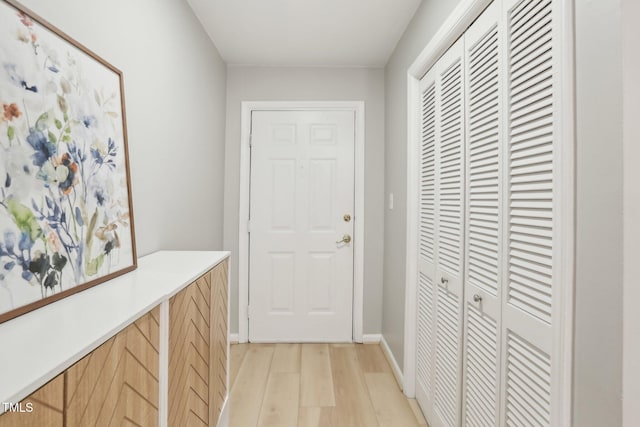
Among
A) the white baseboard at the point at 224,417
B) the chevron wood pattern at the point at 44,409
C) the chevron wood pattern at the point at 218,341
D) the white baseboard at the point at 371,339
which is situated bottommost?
the white baseboard at the point at 371,339

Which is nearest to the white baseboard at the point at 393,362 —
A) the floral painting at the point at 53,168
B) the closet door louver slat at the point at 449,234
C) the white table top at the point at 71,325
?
the closet door louver slat at the point at 449,234

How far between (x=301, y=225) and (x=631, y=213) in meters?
2.46

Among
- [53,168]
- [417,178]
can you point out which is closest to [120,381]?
[53,168]

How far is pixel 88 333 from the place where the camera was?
707mm

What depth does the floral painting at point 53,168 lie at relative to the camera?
0.81 metres

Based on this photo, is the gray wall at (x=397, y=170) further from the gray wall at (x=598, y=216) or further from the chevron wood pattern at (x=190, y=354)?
the chevron wood pattern at (x=190, y=354)

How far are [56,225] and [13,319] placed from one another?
0.27 meters

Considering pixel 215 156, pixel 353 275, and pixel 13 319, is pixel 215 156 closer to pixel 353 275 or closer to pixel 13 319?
pixel 353 275

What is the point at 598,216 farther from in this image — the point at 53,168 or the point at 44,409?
the point at 53,168

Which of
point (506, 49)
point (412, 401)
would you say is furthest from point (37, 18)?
point (412, 401)

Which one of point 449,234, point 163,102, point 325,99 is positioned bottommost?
point 449,234

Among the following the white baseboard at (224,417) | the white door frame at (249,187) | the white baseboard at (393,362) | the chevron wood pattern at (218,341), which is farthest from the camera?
the white door frame at (249,187)

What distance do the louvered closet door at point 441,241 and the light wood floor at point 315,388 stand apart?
276mm

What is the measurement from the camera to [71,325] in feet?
2.47
